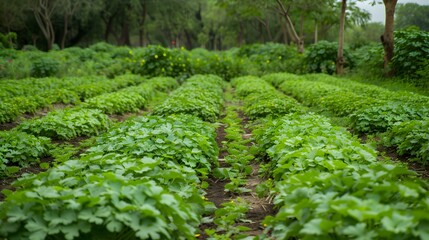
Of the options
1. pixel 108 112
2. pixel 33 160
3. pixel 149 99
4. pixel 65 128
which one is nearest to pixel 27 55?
pixel 149 99

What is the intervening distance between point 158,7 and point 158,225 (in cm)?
3920

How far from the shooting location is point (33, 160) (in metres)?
5.82

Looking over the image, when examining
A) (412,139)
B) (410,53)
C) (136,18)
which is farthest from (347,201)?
(136,18)

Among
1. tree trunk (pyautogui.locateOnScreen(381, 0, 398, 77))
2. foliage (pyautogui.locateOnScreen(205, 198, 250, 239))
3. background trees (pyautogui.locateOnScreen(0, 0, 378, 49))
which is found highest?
background trees (pyautogui.locateOnScreen(0, 0, 378, 49))

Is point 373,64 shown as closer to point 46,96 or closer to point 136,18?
point 46,96

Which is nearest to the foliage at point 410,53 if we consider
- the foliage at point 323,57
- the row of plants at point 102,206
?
the foliage at point 323,57

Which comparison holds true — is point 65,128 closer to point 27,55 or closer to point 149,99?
point 149,99

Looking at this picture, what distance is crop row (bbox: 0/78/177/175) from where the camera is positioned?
18.7 feet

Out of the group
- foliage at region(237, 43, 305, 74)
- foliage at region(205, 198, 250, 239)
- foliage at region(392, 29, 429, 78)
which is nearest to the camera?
foliage at region(205, 198, 250, 239)

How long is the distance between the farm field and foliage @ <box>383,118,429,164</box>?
0.8 inches

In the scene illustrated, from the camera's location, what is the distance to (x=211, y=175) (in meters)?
5.38

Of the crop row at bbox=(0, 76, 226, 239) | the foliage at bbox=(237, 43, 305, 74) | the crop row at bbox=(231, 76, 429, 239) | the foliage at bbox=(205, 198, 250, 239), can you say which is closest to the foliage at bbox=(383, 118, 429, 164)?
the crop row at bbox=(231, 76, 429, 239)

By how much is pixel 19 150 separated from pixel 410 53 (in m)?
13.2

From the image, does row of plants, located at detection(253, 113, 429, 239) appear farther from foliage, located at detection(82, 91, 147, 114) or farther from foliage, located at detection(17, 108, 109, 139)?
foliage, located at detection(82, 91, 147, 114)
